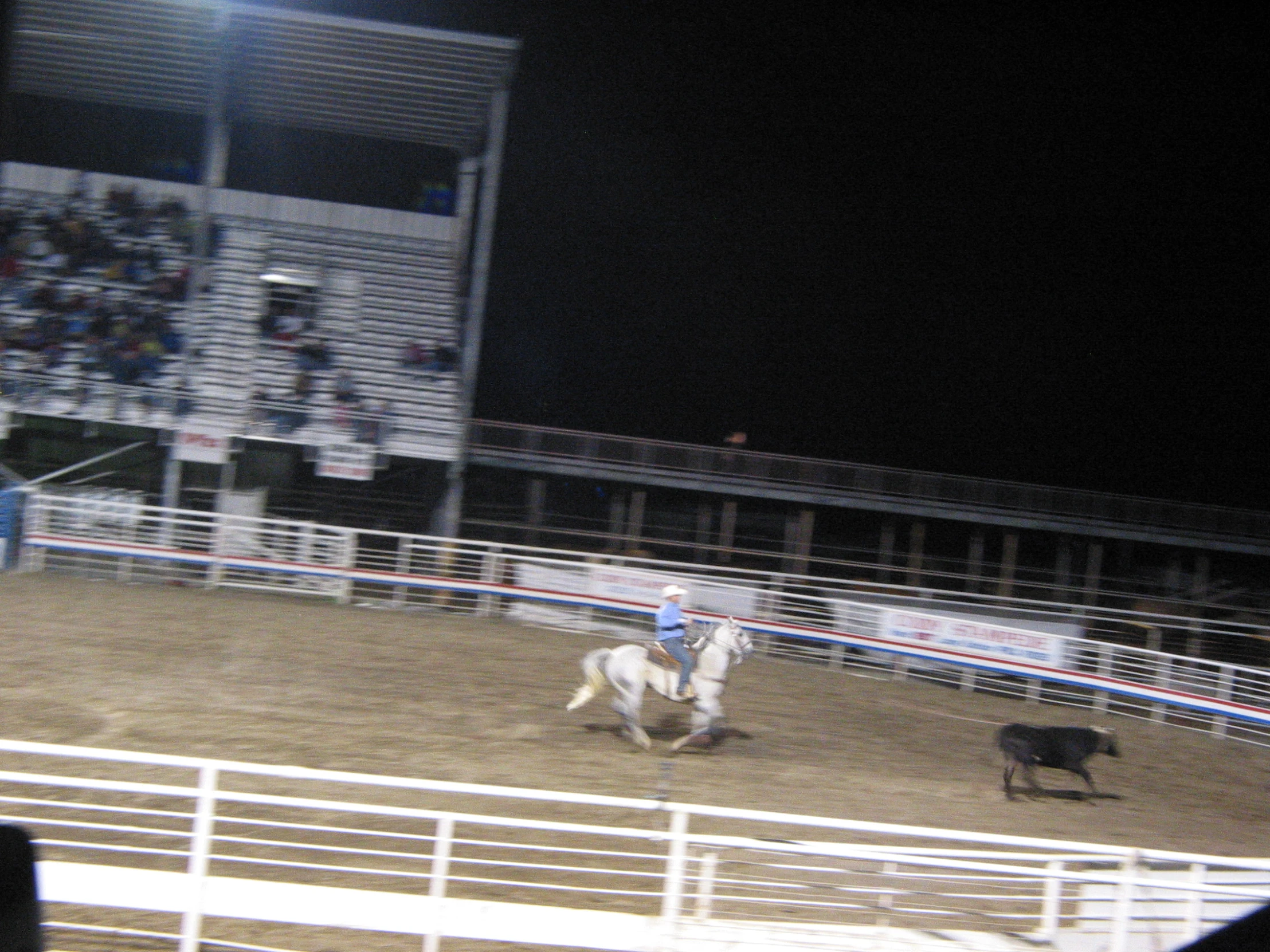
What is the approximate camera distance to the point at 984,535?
76.1 ft

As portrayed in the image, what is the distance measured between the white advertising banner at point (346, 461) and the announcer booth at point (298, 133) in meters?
0.03

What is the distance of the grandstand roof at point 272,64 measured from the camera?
1973 centimetres

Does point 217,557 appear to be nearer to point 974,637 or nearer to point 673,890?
point 974,637

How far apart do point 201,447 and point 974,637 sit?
12438mm

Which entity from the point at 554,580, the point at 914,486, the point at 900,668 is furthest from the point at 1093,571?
the point at 554,580

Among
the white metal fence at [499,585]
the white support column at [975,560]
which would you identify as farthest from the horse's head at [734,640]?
the white support column at [975,560]

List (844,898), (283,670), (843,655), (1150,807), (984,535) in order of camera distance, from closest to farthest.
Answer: (844,898) < (1150,807) < (283,670) < (843,655) < (984,535)

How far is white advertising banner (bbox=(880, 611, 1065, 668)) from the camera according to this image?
1474cm

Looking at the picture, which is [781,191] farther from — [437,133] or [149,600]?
[149,600]

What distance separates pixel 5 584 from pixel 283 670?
5.73 m

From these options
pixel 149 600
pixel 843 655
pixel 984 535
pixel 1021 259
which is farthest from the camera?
pixel 1021 259

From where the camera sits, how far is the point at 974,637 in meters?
15.2

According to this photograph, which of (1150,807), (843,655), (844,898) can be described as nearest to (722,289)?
(843,655)

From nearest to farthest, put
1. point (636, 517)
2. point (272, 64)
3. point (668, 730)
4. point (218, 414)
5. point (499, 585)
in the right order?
point (668, 730) → point (499, 585) → point (218, 414) → point (272, 64) → point (636, 517)
